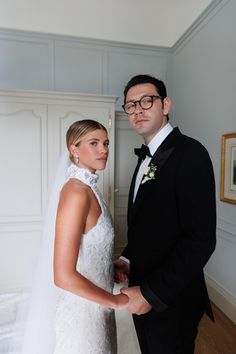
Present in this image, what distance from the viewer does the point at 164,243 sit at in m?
1.18

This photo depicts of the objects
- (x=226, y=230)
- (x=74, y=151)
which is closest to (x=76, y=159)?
(x=74, y=151)

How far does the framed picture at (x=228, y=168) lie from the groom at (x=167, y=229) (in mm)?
1413

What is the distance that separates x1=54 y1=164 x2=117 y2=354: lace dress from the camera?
1.20 meters

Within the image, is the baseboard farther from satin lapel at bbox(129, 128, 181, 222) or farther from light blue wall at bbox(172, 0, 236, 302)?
satin lapel at bbox(129, 128, 181, 222)

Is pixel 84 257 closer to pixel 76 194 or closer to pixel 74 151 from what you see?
pixel 76 194

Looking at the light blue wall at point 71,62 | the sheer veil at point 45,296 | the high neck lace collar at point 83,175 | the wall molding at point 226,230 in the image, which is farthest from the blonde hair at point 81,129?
the light blue wall at point 71,62

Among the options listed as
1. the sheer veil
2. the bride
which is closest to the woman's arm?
the bride

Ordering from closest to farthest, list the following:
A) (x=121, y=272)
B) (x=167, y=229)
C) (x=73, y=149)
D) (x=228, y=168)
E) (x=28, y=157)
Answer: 1. (x=167, y=229)
2. (x=73, y=149)
3. (x=121, y=272)
4. (x=228, y=168)
5. (x=28, y=157)

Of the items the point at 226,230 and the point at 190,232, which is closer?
the point at 190,232

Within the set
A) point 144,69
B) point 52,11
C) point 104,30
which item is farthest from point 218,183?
point 52,11

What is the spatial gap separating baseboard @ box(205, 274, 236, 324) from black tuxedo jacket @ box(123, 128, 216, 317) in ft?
5.03

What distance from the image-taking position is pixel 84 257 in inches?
47.7

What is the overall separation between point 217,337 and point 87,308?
64.3 inches

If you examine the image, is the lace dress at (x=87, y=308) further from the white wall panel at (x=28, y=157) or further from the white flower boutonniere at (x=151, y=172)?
the white wall panel at (x=28, y=157)
